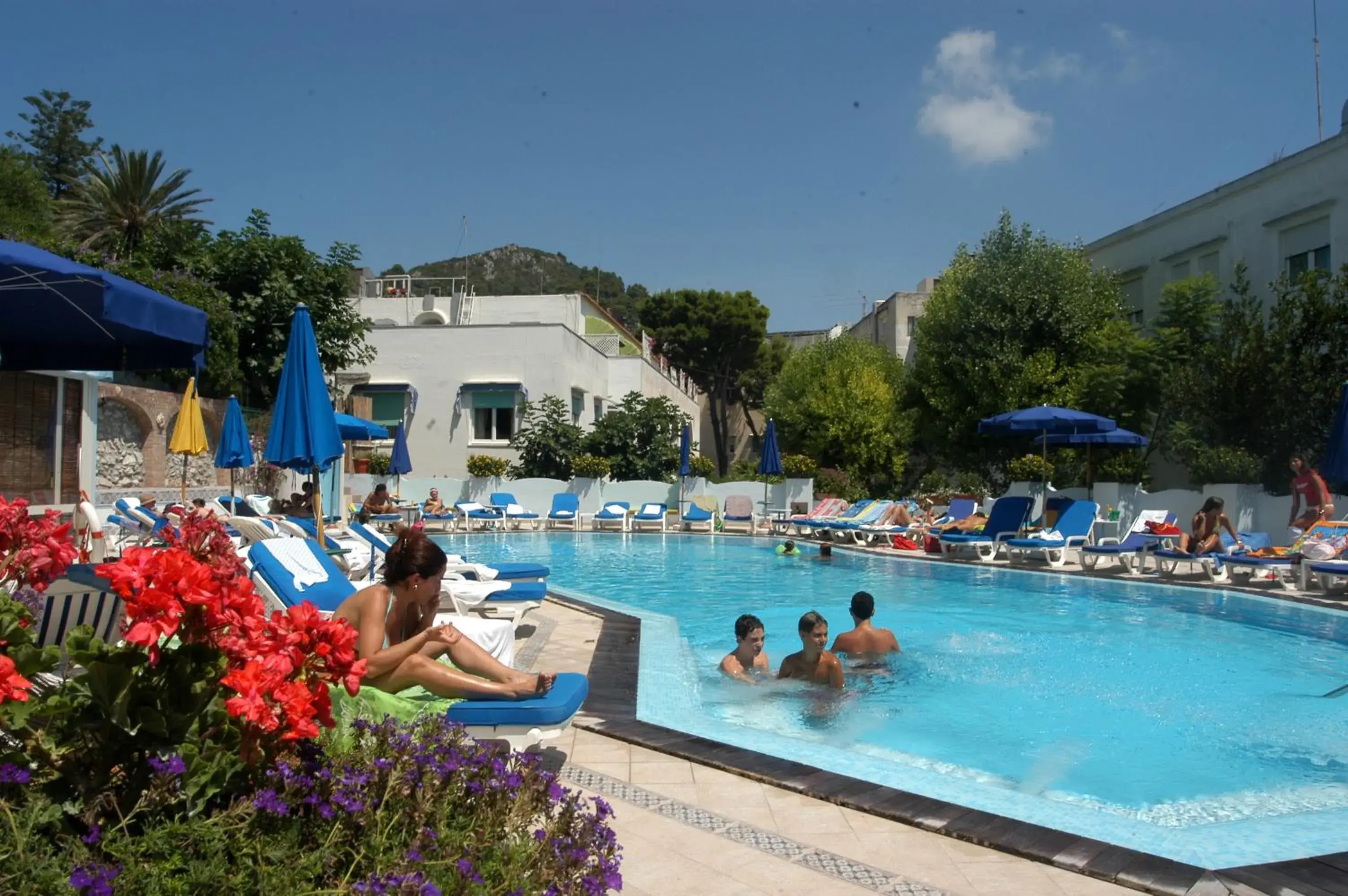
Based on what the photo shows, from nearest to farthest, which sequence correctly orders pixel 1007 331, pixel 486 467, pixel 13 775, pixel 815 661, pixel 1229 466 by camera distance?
1. pixel 13 775
2. pixel 815 661
3. pixel 1229 466
4. pixel 1007 331
5. pixel 486 467

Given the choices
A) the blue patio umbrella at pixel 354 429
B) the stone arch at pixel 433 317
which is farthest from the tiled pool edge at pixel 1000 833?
the stone arch at pixel 433 317

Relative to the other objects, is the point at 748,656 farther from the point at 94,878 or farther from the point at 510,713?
the point at 94,878

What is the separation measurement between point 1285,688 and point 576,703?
6.27 meters

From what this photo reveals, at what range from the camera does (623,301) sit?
2896 inches

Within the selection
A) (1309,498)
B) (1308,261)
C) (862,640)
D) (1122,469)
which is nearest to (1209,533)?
(1309,498)

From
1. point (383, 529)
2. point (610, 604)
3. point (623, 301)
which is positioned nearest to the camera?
point (610, 604)

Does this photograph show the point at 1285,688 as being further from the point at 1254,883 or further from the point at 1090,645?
the point at 1254,883

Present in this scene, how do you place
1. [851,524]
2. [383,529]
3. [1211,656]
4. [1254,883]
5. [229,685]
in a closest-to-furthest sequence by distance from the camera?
[229,685] → [1254,883] → [1211,656] → [851,524] → [383,529]

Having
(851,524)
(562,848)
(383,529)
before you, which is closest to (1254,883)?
(562,848)

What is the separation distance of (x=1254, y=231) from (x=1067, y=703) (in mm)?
17797

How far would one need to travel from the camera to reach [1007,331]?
2281cm

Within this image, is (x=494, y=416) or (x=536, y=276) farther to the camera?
(x=536, y=276)

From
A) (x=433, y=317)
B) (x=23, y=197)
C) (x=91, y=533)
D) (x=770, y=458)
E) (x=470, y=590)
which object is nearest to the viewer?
(x=470, y=590)

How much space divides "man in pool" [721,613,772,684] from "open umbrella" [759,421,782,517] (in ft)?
47.5
